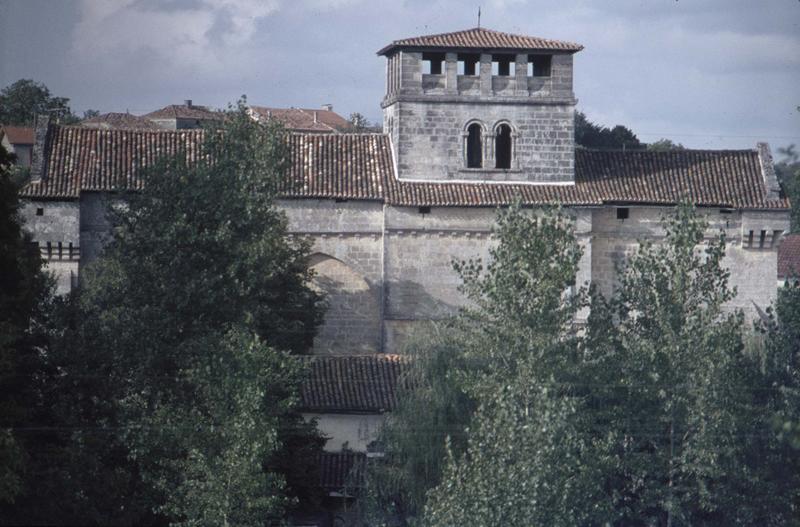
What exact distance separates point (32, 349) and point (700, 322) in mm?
12400

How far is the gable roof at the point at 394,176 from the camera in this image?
42219mm

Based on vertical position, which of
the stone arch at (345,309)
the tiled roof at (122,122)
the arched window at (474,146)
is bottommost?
the stone arch at (345,309)

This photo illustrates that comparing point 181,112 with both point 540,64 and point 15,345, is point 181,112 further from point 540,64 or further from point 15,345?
point 15,345

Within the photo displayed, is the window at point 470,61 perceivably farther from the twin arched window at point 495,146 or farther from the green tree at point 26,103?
the green tree at point 26,103

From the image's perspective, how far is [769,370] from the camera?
33.1m

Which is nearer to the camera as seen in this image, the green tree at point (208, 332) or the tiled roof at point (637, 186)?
the green tree at point (208, 332)

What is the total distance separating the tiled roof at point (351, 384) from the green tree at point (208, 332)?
3.82 feet

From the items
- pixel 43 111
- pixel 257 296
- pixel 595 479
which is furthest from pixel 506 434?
pixel 43 111

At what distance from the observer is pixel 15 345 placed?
27297 mm

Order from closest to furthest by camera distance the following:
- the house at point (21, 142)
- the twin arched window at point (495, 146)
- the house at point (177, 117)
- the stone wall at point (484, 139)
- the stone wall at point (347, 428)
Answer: the stone wall at point (347, 428)
the stone wall at point (484, 139)
the twin arched window at point (495, 146)
the house at point (21, 142)
the house at point (177, 117)

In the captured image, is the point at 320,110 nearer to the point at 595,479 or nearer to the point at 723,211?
the point at 723,211

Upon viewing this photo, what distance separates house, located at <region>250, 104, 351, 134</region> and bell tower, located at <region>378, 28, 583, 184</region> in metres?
27.8

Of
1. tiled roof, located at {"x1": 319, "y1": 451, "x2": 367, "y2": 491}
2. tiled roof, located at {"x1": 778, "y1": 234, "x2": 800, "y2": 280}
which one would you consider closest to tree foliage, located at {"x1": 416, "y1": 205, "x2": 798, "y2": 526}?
tiled roof, located at {"x1": 319, "y1": 451, "x2": 367, "y2": 491}

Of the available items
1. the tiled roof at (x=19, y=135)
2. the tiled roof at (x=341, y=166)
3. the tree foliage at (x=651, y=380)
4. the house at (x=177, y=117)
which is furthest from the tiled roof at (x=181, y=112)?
the tree foliage at (x=651, y=380)
